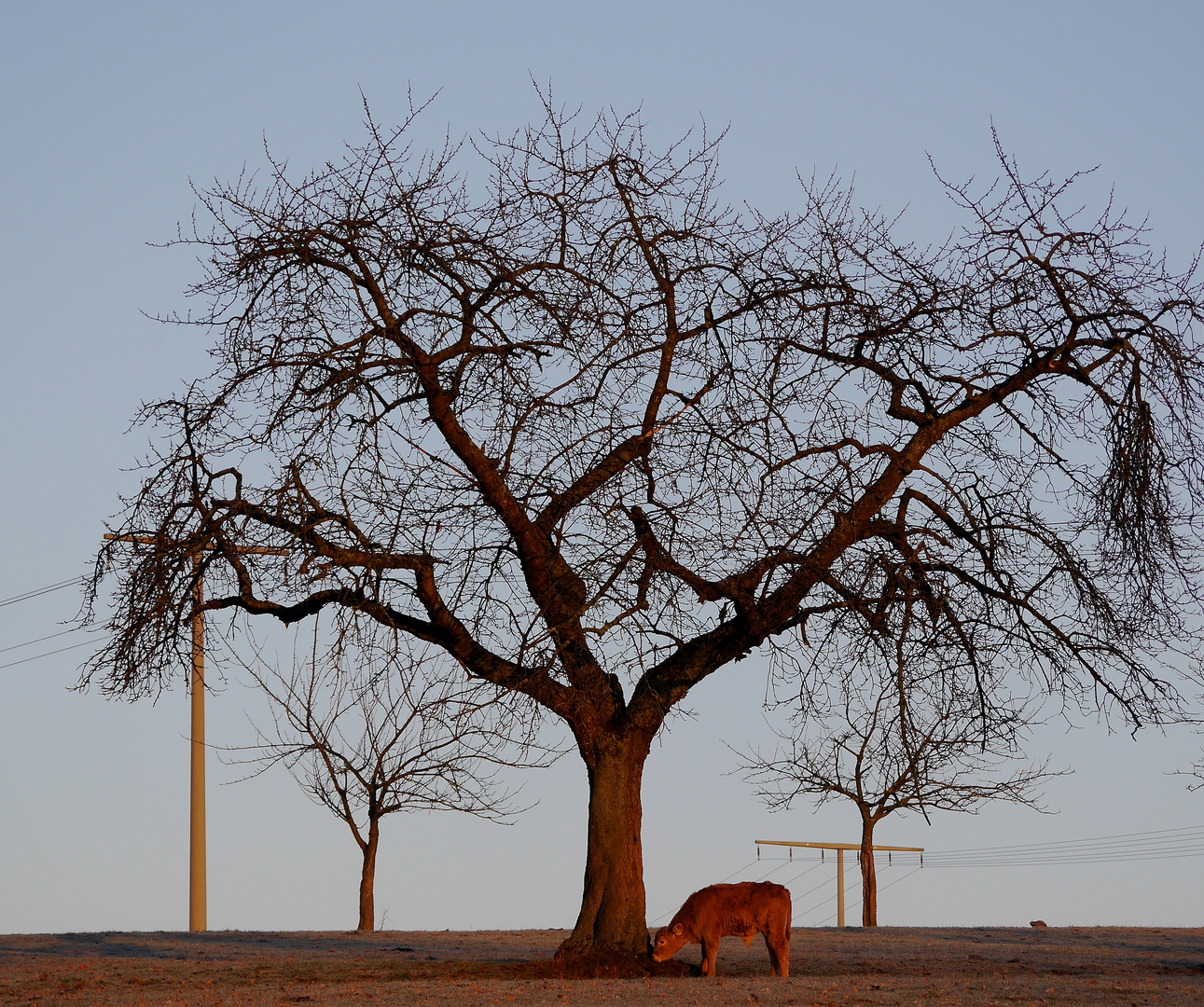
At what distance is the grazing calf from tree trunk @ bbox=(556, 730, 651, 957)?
0.33 m

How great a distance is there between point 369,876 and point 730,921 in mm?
10271

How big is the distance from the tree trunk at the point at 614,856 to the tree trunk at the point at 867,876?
1154 centimetres

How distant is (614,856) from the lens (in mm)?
13328

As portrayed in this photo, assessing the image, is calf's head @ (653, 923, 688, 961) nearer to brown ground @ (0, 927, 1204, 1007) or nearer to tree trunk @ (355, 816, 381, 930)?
brown ground @ (0, 927, 1204, 1007)

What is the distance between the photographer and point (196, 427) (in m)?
13.0

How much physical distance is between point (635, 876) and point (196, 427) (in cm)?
637

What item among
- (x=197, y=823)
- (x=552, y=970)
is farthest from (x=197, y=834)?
(x=552, y=970)

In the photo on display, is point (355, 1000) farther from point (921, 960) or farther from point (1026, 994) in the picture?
point (921, 960)

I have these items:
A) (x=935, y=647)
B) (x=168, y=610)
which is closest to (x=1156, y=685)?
(x=935, y=647)

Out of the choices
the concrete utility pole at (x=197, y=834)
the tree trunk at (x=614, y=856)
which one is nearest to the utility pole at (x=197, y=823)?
the concrete utility pole at (x=197, y=834)

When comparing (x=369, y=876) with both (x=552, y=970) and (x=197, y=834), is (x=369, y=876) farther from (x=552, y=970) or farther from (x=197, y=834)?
(x=552, y=970)

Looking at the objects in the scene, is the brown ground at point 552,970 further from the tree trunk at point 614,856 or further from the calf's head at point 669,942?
the tree trunk at point 614,856

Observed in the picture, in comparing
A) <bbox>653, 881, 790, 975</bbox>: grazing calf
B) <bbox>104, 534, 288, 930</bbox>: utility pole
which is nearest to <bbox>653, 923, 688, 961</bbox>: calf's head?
<bbox>653, 881, 790, 975</bbox>: grazing calf

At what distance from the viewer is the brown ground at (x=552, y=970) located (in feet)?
34.6
